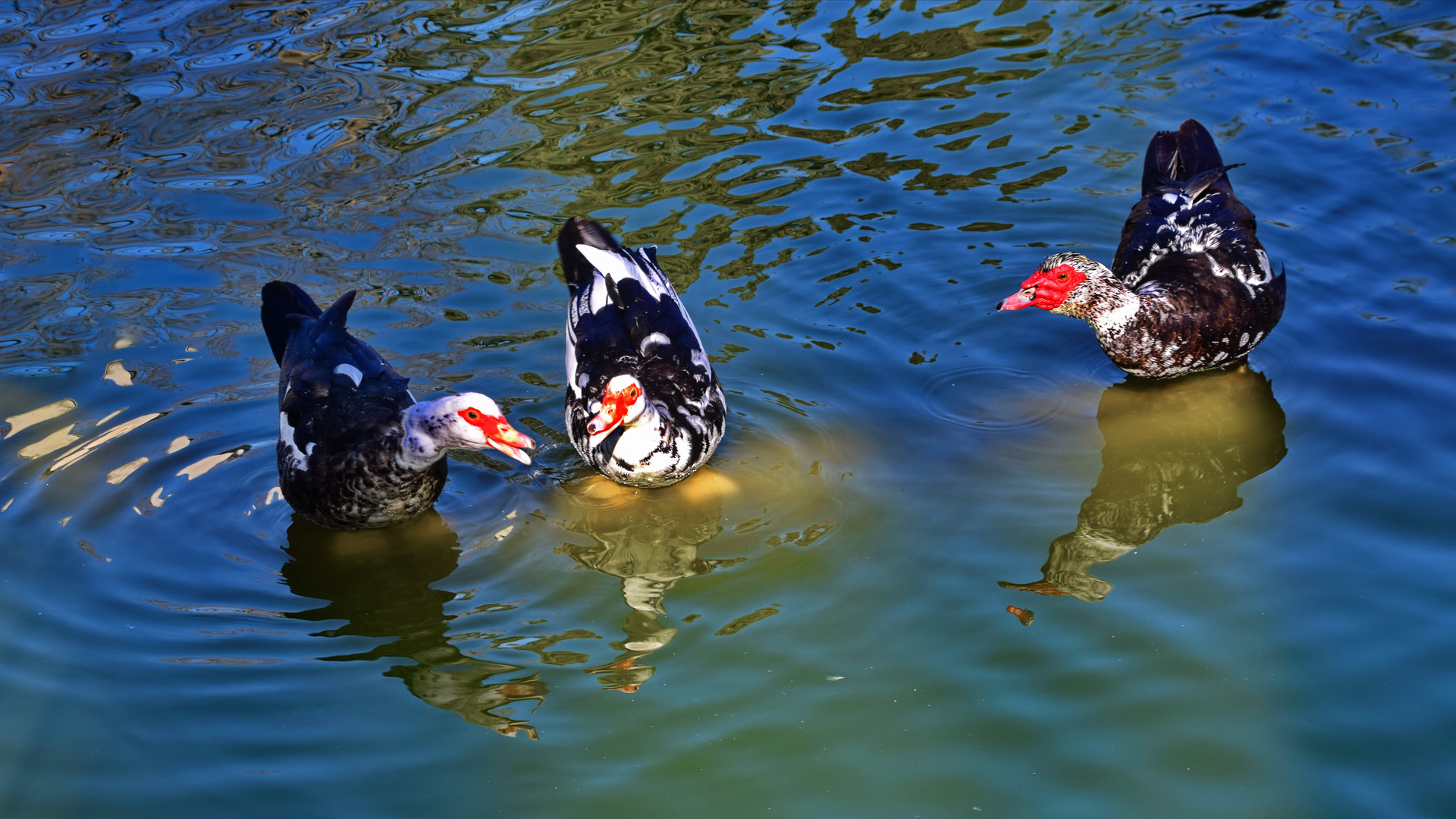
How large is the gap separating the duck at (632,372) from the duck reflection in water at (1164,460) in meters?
1.79

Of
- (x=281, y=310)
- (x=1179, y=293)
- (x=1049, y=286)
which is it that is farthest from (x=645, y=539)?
(x=1179, y=293)

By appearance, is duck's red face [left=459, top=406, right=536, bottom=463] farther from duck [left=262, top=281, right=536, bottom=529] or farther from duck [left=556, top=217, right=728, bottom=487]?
duck [left=556, top=217, right=728, bottom=487]

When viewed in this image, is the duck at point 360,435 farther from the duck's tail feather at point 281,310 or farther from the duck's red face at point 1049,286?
the duck's red face at point 1049,286

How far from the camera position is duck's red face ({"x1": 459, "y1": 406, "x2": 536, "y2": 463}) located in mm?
5516

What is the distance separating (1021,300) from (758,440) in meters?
1.68

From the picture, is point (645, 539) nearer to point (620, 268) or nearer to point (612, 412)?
point (612, 412)

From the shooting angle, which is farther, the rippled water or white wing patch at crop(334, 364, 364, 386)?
white wing patch at crop(334, 364, 364, 386)

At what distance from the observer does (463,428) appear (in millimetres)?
5551

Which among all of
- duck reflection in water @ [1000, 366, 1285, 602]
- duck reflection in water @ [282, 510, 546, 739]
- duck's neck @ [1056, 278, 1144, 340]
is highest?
duck's neck @ [1056, 278, 1144, 340]

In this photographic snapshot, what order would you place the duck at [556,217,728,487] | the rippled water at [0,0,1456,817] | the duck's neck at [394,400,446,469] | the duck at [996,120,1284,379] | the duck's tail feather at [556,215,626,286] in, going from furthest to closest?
the duck's tail feather at [556,215,626,286] < the duck at [996,120,1284,379] < the duck at [556,217,728,487] < the duck's neck at [394,400,446,469] < the rippled water at [0,0,1456,817]

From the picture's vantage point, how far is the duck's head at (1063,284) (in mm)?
6750

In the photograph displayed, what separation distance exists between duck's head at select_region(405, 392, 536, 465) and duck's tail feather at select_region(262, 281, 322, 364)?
1379 mm

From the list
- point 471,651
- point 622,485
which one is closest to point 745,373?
point 622,485

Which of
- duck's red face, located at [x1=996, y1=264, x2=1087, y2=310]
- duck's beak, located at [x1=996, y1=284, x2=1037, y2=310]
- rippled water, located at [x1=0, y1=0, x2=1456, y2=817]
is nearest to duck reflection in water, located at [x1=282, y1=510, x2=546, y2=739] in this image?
rippled water, located at [x1=0, y1=0, x2=1456, y2=817]
